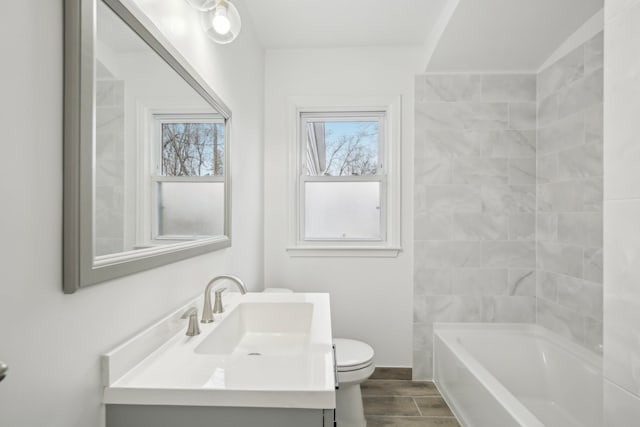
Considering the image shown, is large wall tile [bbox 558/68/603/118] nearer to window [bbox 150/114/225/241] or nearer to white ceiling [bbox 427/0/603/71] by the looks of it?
white ceiling [bbox 427/0/603/71]

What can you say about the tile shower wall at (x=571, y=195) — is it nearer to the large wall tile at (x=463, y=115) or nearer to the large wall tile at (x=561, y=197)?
the large wall tile at (x=561, y=197)

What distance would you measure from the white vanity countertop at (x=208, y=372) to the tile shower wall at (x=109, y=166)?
0.91 ft

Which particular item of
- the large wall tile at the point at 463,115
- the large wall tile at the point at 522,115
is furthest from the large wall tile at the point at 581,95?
the large wall tile at the point at 463,115

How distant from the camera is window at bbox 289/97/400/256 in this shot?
8.98 feet

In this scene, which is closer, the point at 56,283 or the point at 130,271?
the point at 56,283

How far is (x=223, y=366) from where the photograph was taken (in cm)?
96

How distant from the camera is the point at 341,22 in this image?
2344mm

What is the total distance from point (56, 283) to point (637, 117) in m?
1.27

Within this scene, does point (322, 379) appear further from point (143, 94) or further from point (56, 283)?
point (143, 94)

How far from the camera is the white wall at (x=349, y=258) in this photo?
2650 mm

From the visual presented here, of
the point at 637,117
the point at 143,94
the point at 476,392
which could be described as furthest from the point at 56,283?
the point at 476,392

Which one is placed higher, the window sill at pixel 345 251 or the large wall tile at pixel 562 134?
the large wall tile at pixel 562 134

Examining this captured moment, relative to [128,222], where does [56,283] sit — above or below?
below

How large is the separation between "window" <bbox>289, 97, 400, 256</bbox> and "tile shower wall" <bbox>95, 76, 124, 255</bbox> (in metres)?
1.87
